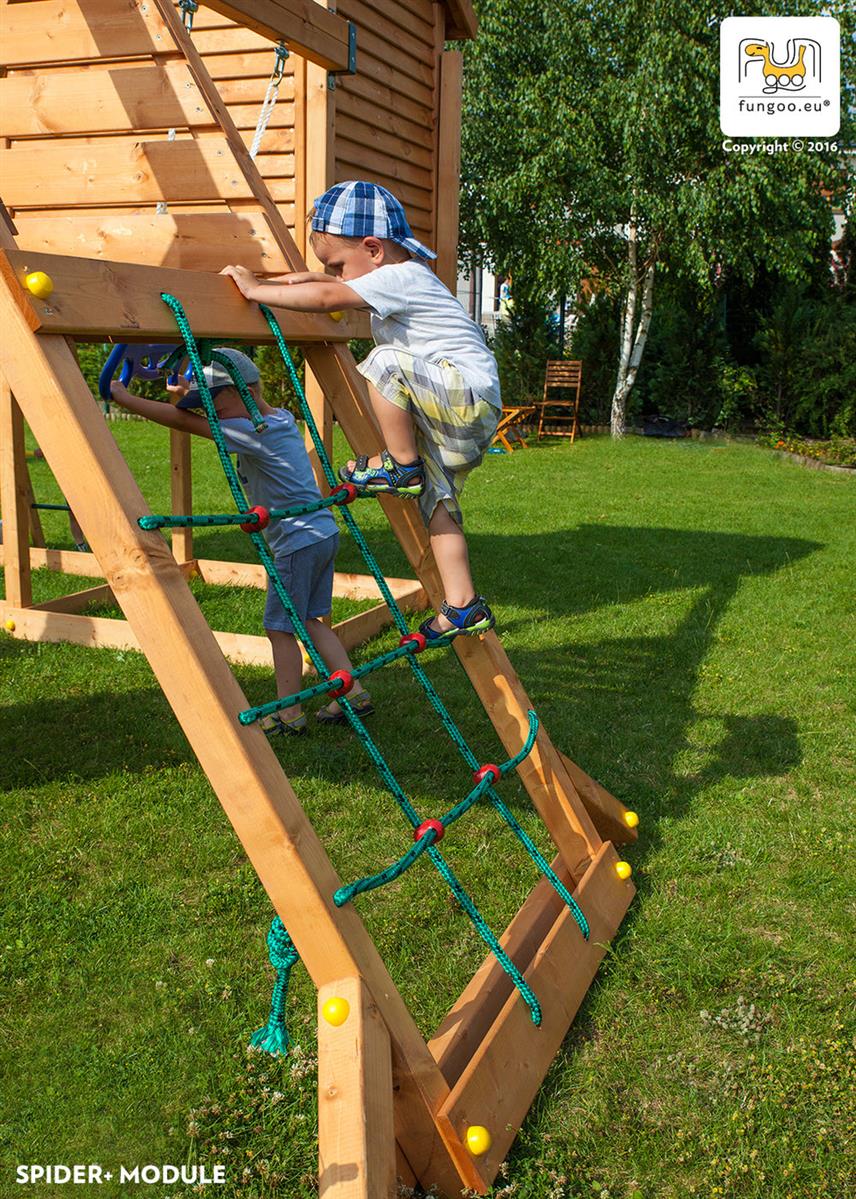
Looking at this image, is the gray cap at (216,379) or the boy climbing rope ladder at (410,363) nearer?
the boy climbing rope ladder at (410,363)

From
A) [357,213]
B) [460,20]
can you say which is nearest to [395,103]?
[460,20]

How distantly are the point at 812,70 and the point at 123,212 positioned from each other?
53.6 feet

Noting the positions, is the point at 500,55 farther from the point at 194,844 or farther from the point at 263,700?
the point at 194,844

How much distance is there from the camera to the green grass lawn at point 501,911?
259 cm

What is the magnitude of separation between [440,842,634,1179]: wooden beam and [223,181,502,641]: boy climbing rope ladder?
3.17 feet

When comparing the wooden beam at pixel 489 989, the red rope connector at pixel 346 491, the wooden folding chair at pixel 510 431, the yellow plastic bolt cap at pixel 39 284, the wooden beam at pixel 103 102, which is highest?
the wooden folding chair at pixel 510 431

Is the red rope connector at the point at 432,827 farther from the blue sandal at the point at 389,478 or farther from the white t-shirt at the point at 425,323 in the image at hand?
the white t-shirt at the point at 425,323

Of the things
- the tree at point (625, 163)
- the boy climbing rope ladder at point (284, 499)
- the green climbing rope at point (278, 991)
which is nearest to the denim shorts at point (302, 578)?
the boy climbing rope ladder at point (284, 499)

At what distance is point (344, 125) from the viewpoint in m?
6.08

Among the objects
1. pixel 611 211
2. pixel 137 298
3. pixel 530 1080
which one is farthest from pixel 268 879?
pixel 611 211

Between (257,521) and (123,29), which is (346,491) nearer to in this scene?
(257,521)

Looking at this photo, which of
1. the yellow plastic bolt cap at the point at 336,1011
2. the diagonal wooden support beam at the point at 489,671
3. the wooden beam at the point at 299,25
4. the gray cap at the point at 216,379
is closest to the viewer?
the yellow plastic bolt cap at the point at 336,1011

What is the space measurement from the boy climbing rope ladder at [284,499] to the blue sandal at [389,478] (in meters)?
1.36

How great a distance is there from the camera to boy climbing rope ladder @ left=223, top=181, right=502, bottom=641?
3156 millimetres
